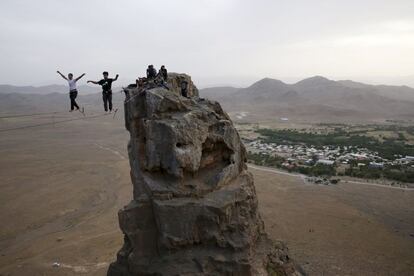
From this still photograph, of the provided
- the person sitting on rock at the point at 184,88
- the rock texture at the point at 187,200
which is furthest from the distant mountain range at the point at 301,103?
the rock texture at the point at 187,200

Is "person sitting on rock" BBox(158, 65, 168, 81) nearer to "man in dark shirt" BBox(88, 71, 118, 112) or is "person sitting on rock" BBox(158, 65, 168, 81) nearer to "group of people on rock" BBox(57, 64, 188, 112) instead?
"group of people on rock" BBox(57, 64, 188, 112)

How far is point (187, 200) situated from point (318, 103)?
14255 centimetres

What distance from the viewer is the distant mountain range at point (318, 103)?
400 feet

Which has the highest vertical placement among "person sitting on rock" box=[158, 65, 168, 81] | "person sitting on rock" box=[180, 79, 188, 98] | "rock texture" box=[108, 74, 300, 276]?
"person sitting on rock" box=[158, 65, 168, 81]

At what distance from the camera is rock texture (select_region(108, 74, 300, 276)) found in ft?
40.4

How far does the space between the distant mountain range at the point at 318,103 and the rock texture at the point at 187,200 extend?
103955mm

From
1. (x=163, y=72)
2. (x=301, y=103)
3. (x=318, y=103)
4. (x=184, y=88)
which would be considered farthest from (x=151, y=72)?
(x=318, y=103)

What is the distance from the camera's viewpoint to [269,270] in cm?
1344

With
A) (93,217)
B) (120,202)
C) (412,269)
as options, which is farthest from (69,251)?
(412,269)

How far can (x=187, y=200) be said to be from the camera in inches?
492

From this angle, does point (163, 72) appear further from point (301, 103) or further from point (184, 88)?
point (301, 103)

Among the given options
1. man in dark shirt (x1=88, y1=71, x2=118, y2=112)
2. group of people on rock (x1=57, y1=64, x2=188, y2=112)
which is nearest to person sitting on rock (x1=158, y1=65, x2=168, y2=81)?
group of people on rock (x1=57, y1=64, x2=188, y2=112)

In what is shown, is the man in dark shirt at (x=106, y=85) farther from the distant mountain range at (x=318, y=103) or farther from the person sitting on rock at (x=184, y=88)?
the distant mountain range at (x=318, y=103)

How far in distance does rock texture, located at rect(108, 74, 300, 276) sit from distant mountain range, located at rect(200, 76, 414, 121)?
103955 mm
